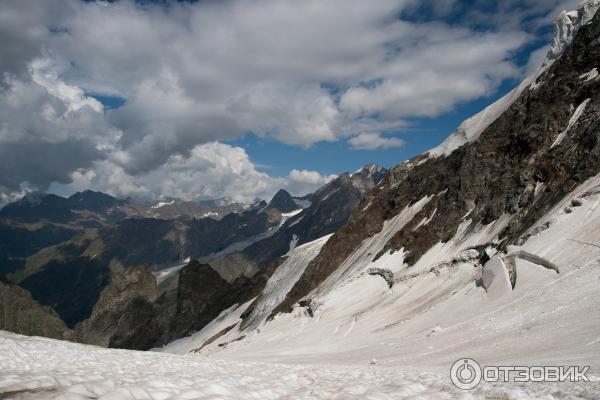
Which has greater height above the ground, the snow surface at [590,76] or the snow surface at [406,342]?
the snow surface at [590,76]

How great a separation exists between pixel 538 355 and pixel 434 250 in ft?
97.6

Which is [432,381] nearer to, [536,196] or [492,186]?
[536,196]

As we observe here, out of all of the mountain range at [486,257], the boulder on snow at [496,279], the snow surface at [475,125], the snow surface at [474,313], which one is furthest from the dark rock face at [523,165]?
the snow surface at [475,125]

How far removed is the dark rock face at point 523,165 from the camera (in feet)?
117

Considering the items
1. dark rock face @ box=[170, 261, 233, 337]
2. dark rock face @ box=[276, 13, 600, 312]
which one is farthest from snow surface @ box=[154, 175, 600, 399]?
dark rock face @ box=[170, 261, 233, 337]

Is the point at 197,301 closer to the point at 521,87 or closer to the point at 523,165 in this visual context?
the point at 521,87

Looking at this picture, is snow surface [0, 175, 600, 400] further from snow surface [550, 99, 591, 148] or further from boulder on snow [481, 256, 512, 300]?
snow surface [550, 99, 591, 148]

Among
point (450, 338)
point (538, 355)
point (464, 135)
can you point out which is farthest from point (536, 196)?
point (464, 135)

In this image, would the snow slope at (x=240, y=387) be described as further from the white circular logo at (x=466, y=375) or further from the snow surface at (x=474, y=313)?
the white circular logo at (x=466, y=375)

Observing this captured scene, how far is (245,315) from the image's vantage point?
333 feet

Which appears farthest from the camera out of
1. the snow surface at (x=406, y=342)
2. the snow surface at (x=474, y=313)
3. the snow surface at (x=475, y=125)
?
the snow surface at (x=475, y=125)

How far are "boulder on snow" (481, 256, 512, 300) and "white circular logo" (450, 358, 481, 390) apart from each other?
41.8 feet

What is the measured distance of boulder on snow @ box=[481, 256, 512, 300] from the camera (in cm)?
2850

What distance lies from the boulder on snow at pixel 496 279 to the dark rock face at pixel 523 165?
2.94 meters
